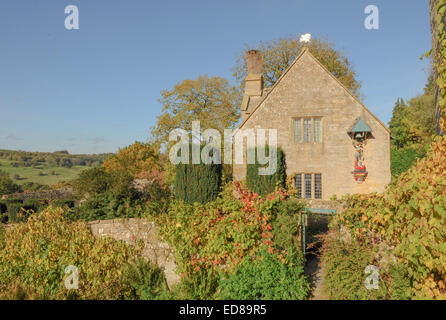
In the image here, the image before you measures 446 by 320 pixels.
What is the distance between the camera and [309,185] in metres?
16.8

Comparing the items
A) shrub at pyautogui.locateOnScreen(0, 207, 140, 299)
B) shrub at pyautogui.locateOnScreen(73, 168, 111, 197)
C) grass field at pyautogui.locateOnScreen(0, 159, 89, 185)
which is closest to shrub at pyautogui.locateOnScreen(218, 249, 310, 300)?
shrub at pyautogui.locateOnScreen(0, 207, 140, 299)

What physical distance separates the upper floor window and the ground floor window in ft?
7.15

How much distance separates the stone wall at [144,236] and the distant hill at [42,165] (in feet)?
173

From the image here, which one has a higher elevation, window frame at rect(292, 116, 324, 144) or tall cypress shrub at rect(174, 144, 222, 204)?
window frame at rect(292, 116, 324, 144)

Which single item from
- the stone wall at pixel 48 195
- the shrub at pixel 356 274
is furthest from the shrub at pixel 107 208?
the stone wall at pixel 48 195

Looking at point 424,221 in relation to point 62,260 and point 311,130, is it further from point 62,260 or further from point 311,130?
point 311,130

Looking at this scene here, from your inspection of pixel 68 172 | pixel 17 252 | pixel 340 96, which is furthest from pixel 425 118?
pixel 68 172

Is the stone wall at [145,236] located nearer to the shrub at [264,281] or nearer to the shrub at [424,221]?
the shrub at [264,281]

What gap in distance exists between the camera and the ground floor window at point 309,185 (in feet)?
54.5

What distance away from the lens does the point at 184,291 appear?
27.8 ft

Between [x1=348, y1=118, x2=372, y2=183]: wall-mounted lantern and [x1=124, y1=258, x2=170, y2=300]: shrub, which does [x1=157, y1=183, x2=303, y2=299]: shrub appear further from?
[x1=348, y1=118, x2=372, y2=183]: wall-mounted lantern

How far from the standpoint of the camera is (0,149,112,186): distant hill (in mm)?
61281
